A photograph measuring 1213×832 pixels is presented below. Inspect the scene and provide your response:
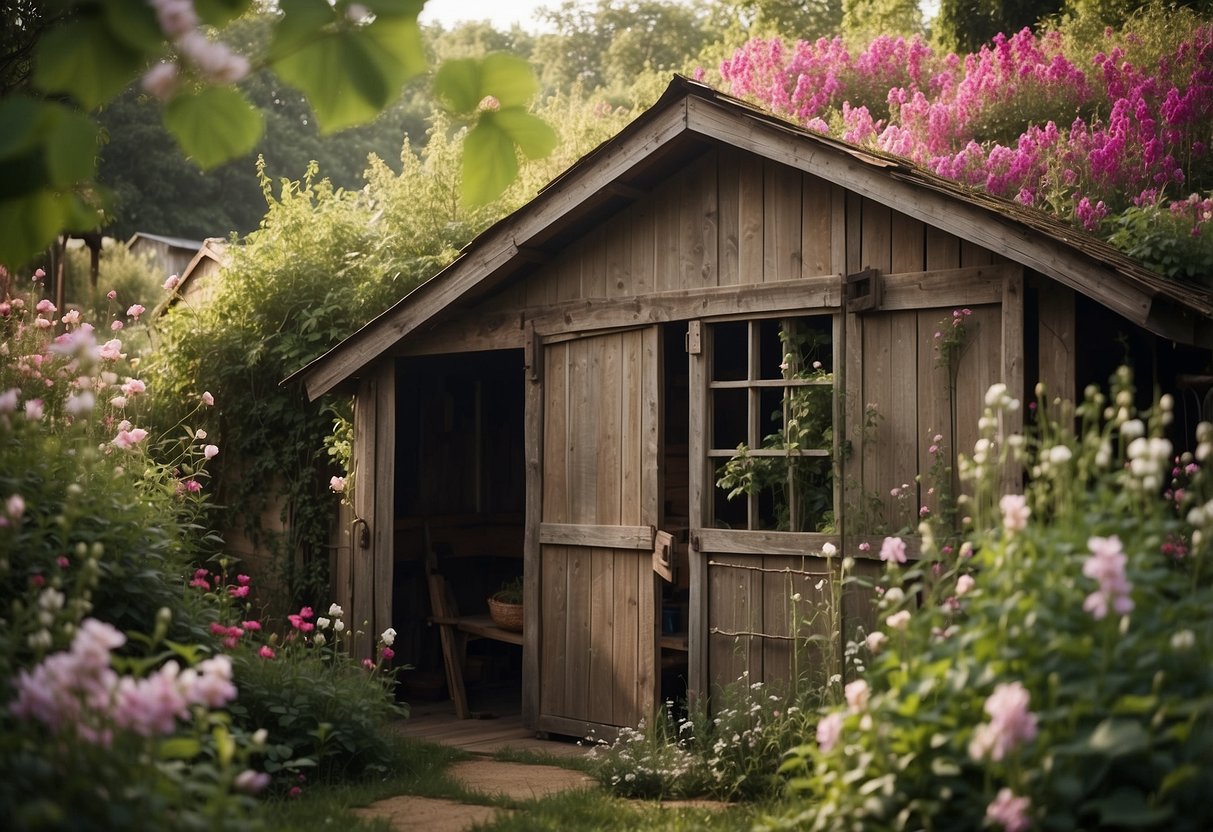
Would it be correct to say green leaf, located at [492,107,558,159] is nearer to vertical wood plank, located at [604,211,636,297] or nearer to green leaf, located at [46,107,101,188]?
green leaf, located at [46,107,101,188]

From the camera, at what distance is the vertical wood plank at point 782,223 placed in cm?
708

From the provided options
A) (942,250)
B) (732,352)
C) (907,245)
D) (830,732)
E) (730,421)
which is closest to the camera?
(830,732)

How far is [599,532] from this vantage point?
315 inches

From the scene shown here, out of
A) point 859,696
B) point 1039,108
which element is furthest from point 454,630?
point 1039,108

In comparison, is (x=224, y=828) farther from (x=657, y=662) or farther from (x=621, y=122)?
(x=621, y=122)

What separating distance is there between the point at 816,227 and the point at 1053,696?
4.39m

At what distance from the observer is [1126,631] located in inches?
129

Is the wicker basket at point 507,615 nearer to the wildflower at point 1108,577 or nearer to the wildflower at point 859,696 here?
the wildflower at point 859,696

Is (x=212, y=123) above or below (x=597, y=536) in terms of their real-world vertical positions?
above

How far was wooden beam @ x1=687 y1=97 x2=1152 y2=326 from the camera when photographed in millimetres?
5527

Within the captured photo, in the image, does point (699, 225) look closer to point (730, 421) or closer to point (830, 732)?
point (730, 421)

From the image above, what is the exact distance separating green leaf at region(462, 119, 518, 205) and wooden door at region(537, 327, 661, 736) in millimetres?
5739

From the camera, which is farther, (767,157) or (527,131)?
(767,157)

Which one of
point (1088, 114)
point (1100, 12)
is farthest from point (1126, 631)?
point (1100, 12)
